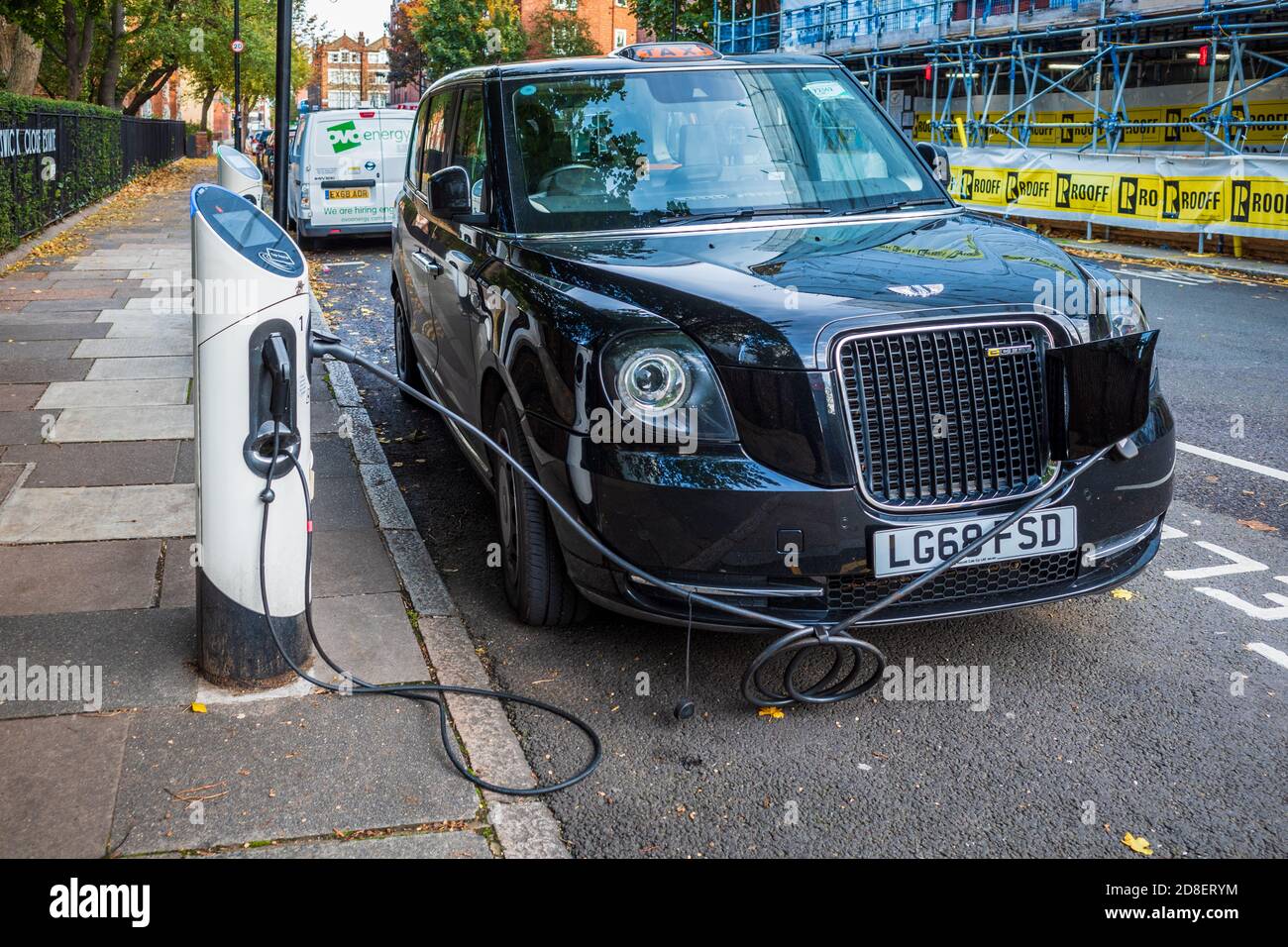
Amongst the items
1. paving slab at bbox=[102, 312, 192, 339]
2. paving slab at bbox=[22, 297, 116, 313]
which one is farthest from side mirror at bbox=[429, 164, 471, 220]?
paving slab at bbox=[22, 297, 116, 313]

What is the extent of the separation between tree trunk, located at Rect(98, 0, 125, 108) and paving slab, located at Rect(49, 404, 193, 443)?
3654cm

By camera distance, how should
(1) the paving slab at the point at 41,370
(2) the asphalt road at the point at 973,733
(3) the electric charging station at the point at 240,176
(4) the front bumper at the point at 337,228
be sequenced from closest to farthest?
(2) the asphalt road at the point at 973,733 → (3) the electric charging station at the point at 240,176 → (1) the paving slab at the point at 41,370 → (4) the front bumper at the point at 337,228

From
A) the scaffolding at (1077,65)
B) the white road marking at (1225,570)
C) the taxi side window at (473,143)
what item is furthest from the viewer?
the scaffolding at (1077,65)

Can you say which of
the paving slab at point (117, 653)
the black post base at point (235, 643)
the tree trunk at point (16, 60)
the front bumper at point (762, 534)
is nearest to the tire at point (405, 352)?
the paving slab at point (117, 653)

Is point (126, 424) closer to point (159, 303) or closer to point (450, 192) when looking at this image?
point (450, 192)

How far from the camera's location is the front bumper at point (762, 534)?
3.58m

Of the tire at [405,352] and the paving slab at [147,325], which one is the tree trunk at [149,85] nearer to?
the paving slab at [147,325]

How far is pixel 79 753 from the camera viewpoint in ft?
11.3

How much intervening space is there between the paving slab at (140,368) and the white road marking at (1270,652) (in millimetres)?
6672

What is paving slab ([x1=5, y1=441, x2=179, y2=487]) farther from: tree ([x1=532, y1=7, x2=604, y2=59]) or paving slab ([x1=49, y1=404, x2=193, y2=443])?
tree ([x1=532, y1=7, x2=604, y2=59])

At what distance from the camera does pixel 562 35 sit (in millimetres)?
67688

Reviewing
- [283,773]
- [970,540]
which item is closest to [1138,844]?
[970,540]

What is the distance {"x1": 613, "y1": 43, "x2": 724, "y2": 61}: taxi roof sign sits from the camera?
5.60m
